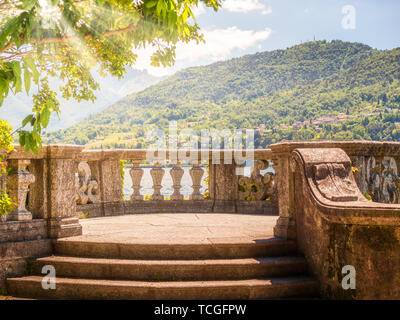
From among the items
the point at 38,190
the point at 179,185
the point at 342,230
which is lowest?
the point at 342,230

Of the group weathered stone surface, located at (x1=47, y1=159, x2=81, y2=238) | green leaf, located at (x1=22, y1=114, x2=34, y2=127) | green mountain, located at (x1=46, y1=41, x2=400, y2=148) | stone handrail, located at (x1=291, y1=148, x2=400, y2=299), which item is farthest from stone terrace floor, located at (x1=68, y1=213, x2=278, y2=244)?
green mountain, located at (x1=46, y1=41, x2=400, y2=148)

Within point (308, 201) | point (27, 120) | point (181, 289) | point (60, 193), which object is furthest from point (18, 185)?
point (308, 201)

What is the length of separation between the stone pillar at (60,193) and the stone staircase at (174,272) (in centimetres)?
28

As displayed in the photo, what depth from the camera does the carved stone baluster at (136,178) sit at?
27.6 ft

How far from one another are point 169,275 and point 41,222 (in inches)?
79.1

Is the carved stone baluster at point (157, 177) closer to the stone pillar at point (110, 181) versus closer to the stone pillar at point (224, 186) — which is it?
the stone pillar at point (110, 181)

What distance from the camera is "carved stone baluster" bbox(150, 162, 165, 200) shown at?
27.8 feet

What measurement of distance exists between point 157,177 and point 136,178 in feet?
1.47

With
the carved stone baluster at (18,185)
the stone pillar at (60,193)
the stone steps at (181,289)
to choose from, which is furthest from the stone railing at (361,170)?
the carved stone baluster at (18,185)

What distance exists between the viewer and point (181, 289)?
4281mm

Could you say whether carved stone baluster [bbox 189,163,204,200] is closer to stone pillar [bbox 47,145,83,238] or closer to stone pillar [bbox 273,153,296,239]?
stone pillar [bbox 273,153,296,239]

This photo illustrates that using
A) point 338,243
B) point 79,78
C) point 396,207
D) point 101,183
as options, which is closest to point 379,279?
point 338,243

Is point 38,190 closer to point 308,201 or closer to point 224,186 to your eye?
point 308,201
